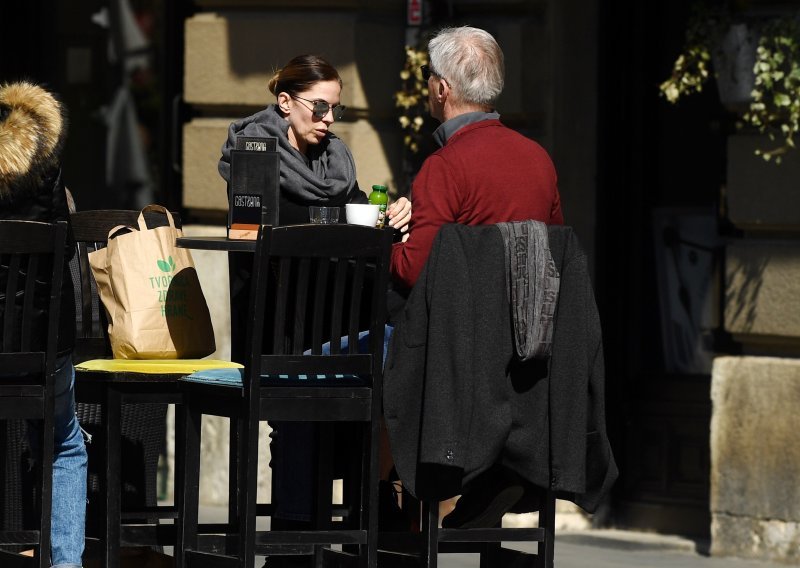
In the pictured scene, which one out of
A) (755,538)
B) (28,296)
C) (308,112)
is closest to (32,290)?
(28,296)

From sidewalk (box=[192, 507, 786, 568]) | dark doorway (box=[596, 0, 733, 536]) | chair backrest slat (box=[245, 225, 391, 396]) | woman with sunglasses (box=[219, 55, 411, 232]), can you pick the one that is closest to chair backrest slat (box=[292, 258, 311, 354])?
chair backrest slat (box=[245, 225, 391, 396])

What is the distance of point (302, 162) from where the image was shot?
203 inches

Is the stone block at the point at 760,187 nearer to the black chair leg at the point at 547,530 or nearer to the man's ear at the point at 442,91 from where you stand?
the man's ear at the point at 442,91

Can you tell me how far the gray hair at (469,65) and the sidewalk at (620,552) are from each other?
222 centimetres

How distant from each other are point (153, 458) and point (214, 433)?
75.0 inches

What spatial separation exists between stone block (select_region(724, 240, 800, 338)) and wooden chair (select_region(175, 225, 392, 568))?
7.80 ft

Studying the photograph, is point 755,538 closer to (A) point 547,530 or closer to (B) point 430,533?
(A) point 547,530

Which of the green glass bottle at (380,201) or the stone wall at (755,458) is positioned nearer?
the green glass bottle at (380,201)

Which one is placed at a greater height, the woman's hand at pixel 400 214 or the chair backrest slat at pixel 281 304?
the woman's hand at pixel 400 214

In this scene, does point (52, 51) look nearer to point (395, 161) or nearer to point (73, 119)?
point (73, 119)

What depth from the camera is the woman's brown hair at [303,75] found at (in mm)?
5176

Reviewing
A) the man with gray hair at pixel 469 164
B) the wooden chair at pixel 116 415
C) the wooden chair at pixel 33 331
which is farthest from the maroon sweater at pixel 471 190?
the wooden chair at pixel 33 331

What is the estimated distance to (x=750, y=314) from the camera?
6.61 meters

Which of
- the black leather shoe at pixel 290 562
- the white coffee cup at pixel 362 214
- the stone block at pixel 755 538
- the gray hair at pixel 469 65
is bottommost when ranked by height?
the stone block at pixel 755 538
